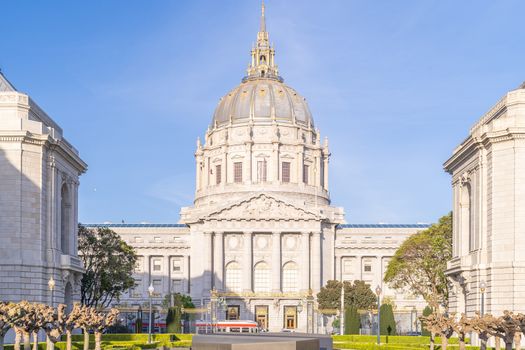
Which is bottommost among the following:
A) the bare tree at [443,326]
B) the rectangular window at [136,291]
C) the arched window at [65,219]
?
the rectangular window at [136,291]

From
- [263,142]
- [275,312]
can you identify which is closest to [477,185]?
[275,312]

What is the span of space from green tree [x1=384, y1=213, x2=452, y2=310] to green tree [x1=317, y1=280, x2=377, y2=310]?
2263 centimetres

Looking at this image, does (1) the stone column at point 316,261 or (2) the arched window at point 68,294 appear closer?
(2) the arched window at point 68,294

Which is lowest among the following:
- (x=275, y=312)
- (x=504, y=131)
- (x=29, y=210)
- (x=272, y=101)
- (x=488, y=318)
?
(x=275, y=312)

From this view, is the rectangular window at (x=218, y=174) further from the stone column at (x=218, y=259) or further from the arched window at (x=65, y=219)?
the arched window at (x=65, y=219)

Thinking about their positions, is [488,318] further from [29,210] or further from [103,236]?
[103,236]

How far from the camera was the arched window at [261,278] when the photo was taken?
5650 inches

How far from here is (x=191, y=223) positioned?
150750 millimetres

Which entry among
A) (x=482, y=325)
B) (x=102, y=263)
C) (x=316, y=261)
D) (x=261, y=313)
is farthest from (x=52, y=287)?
(x=316, y=261)

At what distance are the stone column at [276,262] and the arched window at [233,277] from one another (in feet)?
18.9

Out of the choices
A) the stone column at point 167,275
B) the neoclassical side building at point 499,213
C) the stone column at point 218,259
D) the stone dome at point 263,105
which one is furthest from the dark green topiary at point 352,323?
the stone dome at point 263,105

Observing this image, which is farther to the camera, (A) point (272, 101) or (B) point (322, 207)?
(A) point (272, 101)

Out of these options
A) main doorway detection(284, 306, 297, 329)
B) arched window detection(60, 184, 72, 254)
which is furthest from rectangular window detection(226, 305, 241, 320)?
arched window detection(60, 184, 72, 254)

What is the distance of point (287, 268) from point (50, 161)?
79862 millimetres
